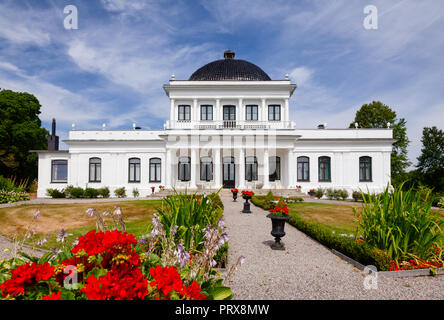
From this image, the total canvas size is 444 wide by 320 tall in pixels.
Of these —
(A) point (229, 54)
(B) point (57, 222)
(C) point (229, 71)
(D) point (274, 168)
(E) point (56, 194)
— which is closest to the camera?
(B) point (57, 222)

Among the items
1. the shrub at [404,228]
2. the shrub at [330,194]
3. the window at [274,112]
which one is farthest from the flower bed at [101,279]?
the window at [274,112]

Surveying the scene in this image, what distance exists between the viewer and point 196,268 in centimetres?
268

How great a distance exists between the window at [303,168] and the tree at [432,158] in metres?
10.6

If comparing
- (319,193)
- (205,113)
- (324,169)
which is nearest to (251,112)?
(205,113)

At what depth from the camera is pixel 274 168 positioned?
27594 millimetres

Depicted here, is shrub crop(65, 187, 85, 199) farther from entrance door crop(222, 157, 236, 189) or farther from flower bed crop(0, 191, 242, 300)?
flower bed crop(0, 191, 242, 300)

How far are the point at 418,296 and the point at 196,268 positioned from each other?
4.24m

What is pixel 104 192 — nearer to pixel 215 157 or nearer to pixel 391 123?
pixel 215 157

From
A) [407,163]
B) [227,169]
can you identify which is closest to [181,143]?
[227,169]

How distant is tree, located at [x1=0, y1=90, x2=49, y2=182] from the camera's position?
29.3 meters

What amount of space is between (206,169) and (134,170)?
781 cm

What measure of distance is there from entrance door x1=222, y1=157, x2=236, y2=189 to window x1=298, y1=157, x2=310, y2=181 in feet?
23.5

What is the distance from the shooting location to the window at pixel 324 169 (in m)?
26.9

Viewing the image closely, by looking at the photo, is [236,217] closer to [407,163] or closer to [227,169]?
[227,169]
